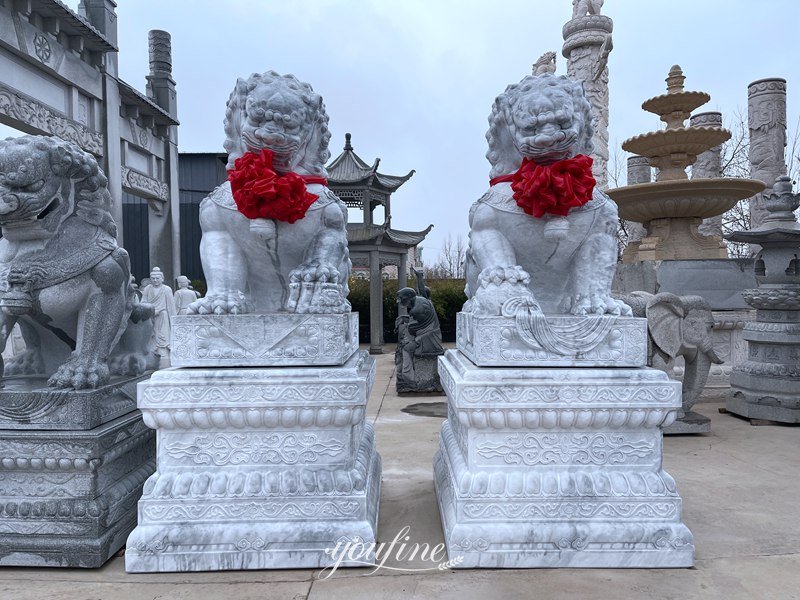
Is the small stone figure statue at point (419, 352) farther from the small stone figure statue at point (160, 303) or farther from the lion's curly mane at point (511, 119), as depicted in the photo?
the lion's curly mane at point (511, 119)

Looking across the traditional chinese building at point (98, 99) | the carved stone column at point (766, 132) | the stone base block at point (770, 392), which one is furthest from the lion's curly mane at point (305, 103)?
the carved stone column at point (766, 132)

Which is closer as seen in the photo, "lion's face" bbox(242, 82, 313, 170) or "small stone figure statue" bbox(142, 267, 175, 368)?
"lion's face" bbox(242, 82, 313, 170)

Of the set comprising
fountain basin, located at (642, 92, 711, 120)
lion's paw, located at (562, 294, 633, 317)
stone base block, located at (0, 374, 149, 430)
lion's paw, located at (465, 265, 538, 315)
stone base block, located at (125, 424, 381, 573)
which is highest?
fountain basin, located at (642, 92, 711, 120)

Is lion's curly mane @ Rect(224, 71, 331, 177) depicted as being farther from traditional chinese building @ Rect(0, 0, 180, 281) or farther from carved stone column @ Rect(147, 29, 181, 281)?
carved stone column @ Rect(147, 29, 181, 281)

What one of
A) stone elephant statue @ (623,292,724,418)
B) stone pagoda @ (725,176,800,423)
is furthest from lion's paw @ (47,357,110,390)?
stone pagoda @ (725,176,800,423)

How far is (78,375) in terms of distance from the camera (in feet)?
6.50

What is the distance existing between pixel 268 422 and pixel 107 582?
0.72m

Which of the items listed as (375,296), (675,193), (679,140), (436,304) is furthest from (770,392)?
(436,304)

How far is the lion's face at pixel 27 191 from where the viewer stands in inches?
75.3

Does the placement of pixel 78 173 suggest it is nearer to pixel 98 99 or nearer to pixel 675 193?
pixel 675 193

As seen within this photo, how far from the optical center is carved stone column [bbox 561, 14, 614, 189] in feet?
21.1

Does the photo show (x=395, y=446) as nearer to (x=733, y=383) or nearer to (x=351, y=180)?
(x=733, y=383)

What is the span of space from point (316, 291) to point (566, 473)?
1.12m

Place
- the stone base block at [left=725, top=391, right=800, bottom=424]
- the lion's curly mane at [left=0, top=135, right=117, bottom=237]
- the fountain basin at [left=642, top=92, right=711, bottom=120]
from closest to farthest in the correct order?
the lion's curly mane at [left=0, top=135, right=117, bottom=237], the stone base block at [left=725, top=391, right=800, bottom=424], the fountain basin at [left=642, top=92, right=711, bottom=120]
